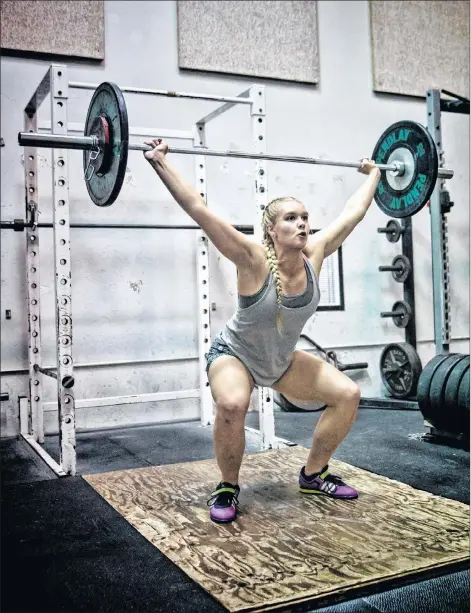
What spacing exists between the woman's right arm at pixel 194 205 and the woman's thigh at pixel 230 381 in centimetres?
43

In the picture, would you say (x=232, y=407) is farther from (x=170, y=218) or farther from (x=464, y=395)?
(x=170, y=218)

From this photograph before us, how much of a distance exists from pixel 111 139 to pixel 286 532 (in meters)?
1.58

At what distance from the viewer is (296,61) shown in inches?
207

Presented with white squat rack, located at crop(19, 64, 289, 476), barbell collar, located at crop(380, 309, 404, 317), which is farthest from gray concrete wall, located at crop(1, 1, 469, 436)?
white squat rack, located at crop(19, 64, 289, 476)

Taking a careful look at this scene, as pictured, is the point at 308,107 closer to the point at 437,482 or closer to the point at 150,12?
the point at 150,12

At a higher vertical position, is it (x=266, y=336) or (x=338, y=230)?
(x=338, y=230)

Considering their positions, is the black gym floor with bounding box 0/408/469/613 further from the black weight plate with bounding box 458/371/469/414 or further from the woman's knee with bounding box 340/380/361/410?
the woman's knee with bounding box 340/380/361/410

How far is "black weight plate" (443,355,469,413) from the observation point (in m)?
3.47

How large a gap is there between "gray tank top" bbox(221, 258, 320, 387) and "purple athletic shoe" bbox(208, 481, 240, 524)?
0.43m

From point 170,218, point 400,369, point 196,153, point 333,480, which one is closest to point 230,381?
point 333,480

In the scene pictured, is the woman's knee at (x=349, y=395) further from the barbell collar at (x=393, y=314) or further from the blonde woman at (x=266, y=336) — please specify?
the barbell collar at (x=393, y=314)

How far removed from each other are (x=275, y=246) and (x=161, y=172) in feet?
1.77

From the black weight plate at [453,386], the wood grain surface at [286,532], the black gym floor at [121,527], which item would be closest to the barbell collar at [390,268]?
the black gym floor at [121,527]

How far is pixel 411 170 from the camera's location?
3150mm
